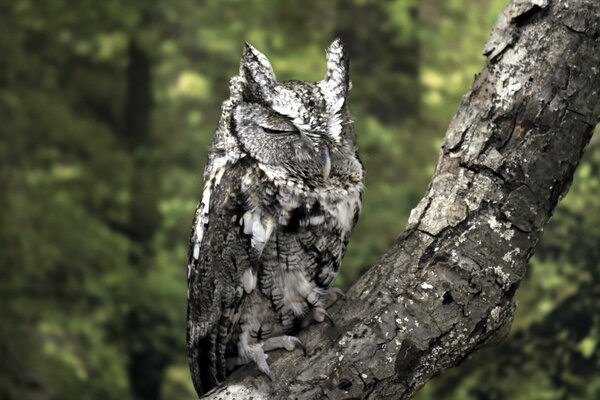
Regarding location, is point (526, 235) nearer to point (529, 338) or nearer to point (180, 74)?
Answer: point (529, 338)

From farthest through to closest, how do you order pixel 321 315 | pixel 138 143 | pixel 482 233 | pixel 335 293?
pixel 138 143 < pixel 335 293 < pixel 321 315 < pixel 482 233

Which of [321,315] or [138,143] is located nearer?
[321,315]

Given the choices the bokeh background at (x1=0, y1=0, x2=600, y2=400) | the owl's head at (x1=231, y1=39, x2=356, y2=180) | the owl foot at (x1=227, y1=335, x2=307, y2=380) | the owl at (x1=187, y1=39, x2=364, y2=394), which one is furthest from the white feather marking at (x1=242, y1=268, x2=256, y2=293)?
the bokeh background at (x1=0, y1=0, x2=600, y2=400)

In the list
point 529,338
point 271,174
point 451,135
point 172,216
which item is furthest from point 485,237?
point 172,216

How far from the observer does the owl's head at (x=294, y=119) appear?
1.76m

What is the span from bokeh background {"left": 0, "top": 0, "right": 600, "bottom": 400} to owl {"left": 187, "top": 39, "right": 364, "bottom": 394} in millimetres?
Result: 1812

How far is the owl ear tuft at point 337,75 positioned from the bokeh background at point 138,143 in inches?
72.3

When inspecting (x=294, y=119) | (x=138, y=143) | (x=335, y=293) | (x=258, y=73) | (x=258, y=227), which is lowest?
(x=335, y=293)

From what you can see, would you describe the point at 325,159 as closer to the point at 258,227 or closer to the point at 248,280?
the point at 258,227

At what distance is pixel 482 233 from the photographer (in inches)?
66.2

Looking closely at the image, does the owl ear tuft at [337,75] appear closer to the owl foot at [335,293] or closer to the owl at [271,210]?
the owl at [271,210]

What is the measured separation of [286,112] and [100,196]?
9.79 ft

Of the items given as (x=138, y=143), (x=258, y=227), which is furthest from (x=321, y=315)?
(x=138, y=143)

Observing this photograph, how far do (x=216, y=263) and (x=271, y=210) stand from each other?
0.68 feet
